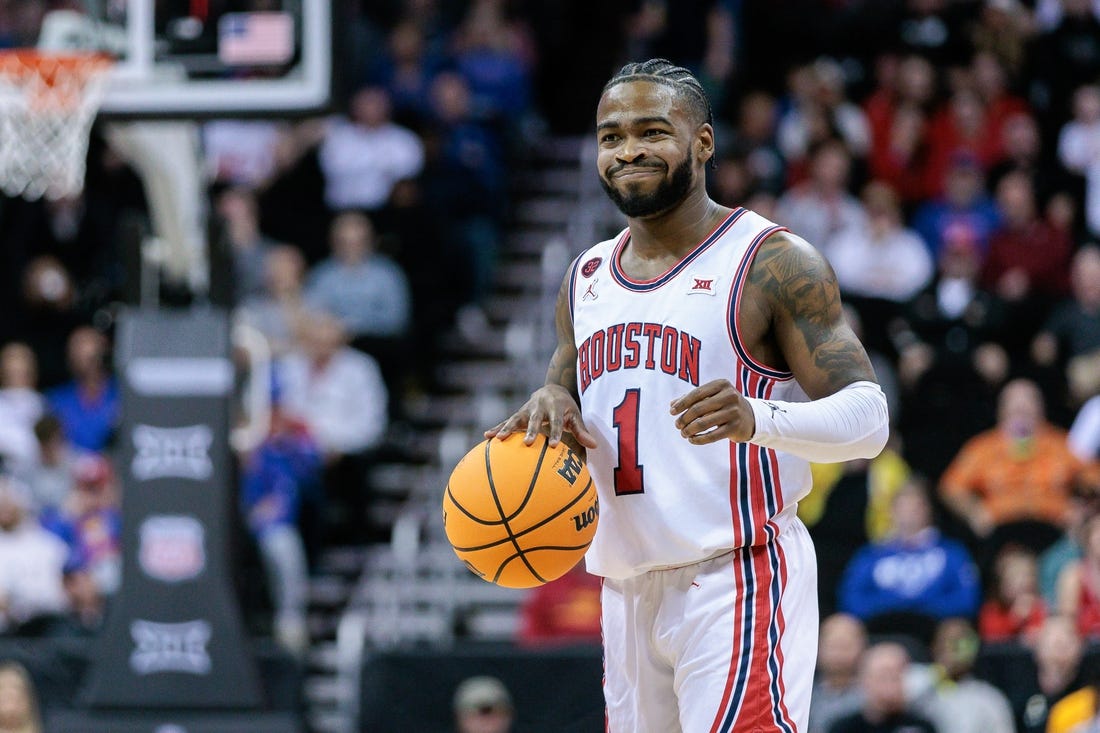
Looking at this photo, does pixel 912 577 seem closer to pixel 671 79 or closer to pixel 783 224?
pixel 783 224

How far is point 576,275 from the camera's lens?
512cm

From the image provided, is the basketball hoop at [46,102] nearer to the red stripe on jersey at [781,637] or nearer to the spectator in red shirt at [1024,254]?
the red stripe on jersey at [781,637]

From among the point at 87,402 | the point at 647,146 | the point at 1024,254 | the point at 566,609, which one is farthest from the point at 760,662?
the point at 87,402

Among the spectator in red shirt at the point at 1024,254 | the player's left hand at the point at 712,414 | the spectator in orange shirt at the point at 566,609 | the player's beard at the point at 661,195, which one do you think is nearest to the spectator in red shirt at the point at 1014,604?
the spectator in orange shirt at the point at 566,609

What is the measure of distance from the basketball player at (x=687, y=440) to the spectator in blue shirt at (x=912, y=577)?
17.4ft

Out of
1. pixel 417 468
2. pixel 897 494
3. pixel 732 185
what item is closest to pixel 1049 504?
pixel 897 494

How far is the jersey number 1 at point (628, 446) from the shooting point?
475 cm

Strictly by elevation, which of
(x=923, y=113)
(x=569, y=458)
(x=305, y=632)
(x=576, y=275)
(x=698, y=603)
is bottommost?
(x=305, y=632)

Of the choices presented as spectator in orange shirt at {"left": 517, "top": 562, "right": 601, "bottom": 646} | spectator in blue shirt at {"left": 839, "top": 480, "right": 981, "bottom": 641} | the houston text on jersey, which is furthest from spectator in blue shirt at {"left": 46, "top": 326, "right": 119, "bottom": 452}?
the houston text on jersey

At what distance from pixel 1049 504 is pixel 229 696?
16.8 ft

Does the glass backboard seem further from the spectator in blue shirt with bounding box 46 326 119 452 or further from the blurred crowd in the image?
the spectator in blue shirt with bounding box 46 326 119 452

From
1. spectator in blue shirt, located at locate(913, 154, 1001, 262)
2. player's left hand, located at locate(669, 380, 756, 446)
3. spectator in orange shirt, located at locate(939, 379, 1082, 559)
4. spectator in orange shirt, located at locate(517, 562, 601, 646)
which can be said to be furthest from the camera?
spectator in blue shirt, located at locate(913, 154, 1001, 262)

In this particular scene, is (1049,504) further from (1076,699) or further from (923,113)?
(923,113)

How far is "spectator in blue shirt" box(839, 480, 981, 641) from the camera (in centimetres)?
996
